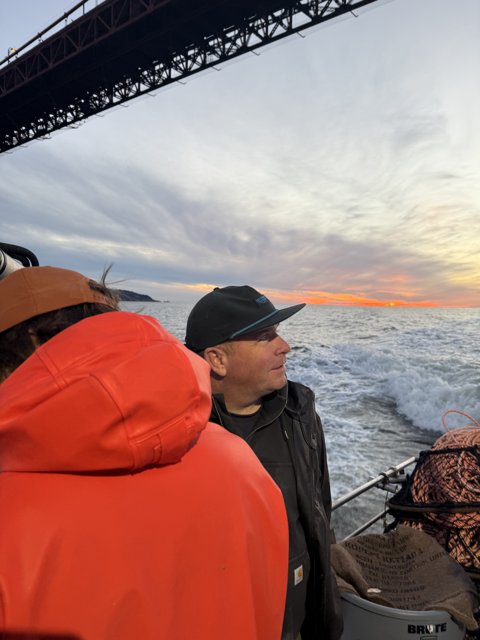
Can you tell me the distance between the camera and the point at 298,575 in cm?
162

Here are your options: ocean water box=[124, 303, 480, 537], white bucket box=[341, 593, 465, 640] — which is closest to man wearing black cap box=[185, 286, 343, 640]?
white bucket box=[341, 593, 465, 640]

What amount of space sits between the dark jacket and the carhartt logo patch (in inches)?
2.1

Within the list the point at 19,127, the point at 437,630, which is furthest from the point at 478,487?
the point at 19,127

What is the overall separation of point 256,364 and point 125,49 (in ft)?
93.6

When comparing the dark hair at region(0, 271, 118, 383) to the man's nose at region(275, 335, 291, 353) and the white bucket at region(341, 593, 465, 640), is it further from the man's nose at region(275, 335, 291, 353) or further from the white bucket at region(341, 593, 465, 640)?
the white bucket at region(341, 593, 465, 640)

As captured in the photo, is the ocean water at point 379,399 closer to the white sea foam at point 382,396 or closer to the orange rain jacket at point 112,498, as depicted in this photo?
the white sea foam at point 382,396

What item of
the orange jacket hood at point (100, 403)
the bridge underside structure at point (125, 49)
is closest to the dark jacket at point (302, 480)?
the orange jacket hood at point (100, 403)

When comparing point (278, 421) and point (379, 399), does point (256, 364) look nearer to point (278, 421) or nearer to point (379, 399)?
point (278, 421)

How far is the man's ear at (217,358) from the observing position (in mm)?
1853

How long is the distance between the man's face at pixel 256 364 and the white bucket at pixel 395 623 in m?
1.13

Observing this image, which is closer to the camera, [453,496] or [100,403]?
[100,403]

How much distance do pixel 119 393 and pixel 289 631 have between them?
1547mm

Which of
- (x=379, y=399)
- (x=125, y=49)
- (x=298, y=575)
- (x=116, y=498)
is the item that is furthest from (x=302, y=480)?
(x=125, y=49)

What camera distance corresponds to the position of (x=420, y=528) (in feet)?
8.11
